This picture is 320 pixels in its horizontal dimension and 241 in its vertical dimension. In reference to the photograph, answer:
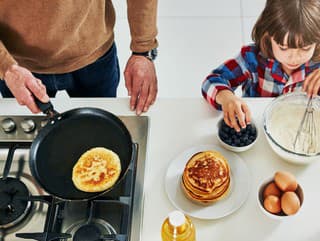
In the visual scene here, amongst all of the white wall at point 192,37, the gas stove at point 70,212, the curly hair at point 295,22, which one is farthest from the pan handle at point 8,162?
the white wall at point 192,37

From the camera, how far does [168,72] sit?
200 centimetres

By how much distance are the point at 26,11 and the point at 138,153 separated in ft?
1.36

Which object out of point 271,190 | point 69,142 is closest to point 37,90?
point 69,142

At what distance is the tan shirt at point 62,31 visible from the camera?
1.02 metres

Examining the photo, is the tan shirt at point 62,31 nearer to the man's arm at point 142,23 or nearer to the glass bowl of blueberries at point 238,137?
the man's arm at point 142,23

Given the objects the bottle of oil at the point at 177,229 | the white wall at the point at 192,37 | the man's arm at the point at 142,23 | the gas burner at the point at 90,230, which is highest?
the white wall at the point at 192,37

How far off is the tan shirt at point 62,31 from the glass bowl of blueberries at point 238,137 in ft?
1.24

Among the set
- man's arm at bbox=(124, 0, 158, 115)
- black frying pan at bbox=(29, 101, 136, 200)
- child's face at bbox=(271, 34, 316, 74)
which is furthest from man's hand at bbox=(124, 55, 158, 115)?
child's face at bbox=(271, 34, 316, 74)

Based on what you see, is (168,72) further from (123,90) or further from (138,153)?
(138,153)

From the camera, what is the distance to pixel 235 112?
99 centimetres

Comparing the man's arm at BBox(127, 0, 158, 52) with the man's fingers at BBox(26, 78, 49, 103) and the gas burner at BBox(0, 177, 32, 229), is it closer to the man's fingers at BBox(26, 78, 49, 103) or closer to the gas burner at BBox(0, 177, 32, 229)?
the man's fingers at BBox(26, 78, 49, 103)

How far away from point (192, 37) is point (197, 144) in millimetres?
1170

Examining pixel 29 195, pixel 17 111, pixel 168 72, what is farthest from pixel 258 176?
pixel 168 72

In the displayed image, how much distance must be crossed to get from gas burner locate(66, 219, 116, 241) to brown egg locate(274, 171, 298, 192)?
0.35 meters
